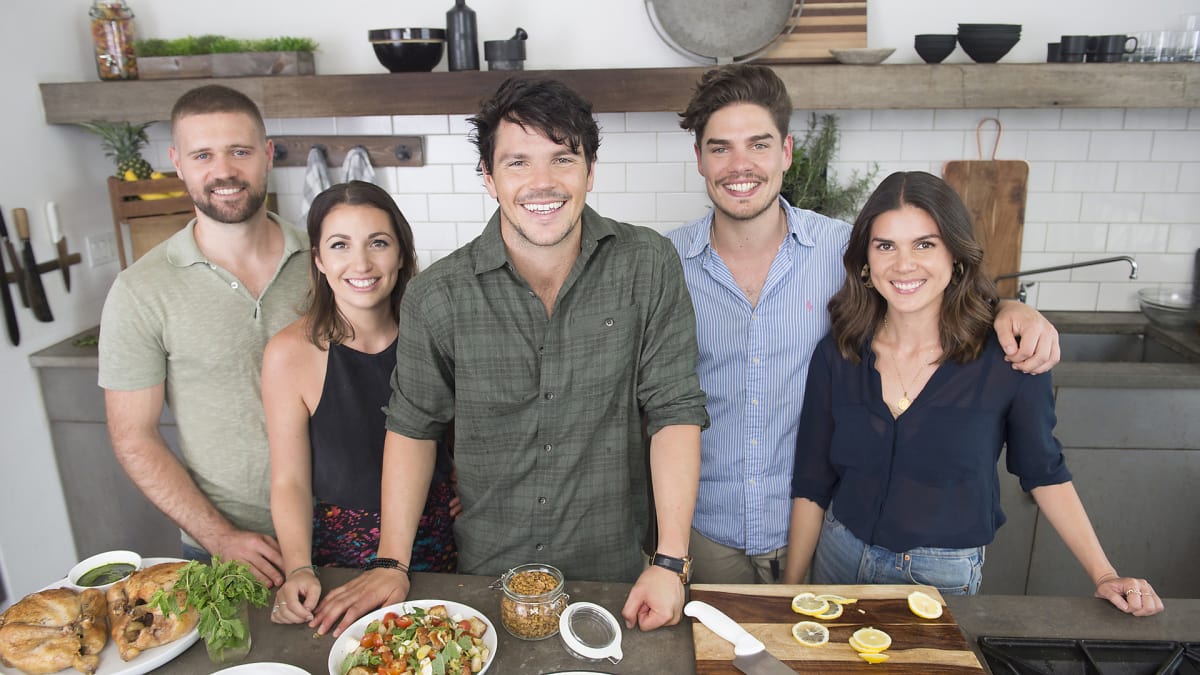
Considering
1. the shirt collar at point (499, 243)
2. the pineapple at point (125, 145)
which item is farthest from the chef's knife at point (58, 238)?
the shirt collar at point (499, 243)

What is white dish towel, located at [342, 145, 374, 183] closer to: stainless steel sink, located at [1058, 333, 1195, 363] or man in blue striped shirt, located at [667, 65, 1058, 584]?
man in blue striped shirt, located at [667, 65, 1058, 584]

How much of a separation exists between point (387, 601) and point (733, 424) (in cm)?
89

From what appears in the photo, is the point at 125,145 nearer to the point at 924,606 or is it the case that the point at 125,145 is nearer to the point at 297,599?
the point at 297,599

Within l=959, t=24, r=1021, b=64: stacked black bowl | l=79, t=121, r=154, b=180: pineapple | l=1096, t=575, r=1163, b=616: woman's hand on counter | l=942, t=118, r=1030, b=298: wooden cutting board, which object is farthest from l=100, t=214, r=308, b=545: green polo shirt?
l=942, t=118, r=1030, b=298: wooden cutting board

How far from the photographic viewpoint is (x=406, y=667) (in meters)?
1.26

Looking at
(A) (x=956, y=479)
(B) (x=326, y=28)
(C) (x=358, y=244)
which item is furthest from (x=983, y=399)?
(B) (x=326, y=28)

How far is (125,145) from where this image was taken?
10.5 ft

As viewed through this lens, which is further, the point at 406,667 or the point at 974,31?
the point at 974,31

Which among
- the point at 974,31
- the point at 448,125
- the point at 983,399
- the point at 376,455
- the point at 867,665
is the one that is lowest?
the point at 867,665

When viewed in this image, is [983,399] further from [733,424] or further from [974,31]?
[974,31]

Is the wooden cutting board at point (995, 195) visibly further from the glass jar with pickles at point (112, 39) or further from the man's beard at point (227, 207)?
the glass jar with pickles at point (112, 39)

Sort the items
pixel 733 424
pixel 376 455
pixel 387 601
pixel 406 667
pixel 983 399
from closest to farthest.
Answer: pixel 406 667
pixel 387 601
pixel 983 399
pixel 376 455
pixel 733 424

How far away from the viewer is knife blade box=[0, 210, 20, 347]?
2.79 metres

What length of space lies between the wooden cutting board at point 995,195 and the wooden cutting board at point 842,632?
218 centimetres
